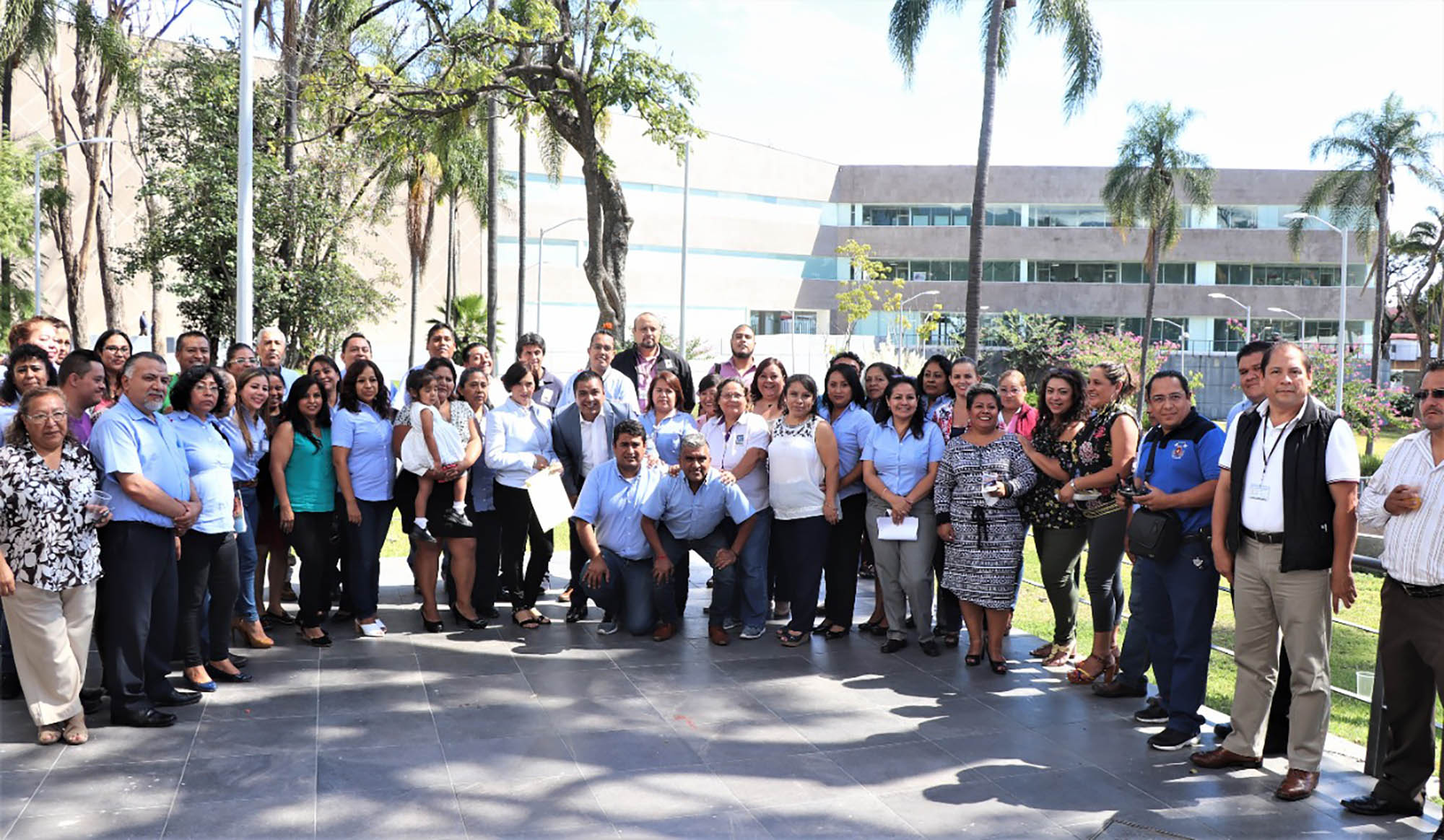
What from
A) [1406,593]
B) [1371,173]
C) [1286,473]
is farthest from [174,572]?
[1371,173]

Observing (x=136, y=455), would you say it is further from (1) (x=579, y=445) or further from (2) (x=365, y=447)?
(1) (x=579, y=445)

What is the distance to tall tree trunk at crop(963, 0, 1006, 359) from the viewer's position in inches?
680

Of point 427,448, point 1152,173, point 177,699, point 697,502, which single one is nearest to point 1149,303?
point 1152,173

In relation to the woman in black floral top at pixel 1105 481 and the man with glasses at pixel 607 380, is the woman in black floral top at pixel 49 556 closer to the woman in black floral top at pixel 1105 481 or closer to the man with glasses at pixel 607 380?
the man with glasses at pixel 607 380

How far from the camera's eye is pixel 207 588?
6.18 m

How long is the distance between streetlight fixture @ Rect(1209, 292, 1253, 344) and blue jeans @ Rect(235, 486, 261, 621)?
47427mm

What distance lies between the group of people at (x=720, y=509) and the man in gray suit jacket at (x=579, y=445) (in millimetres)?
30

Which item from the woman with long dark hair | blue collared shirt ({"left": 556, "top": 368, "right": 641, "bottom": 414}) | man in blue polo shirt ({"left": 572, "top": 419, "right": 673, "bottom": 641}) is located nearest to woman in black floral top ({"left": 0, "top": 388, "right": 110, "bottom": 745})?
the woman with long dark hair

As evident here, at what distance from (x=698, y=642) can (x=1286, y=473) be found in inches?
154

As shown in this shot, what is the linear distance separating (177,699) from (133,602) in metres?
0.66

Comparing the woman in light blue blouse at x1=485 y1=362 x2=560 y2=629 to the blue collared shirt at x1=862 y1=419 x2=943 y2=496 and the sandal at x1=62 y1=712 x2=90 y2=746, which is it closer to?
the blue collared shirt at x1=862 y1=419 x2=943 y2=496

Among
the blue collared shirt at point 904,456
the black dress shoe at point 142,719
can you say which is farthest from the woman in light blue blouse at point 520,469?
the black dress shoe at point 142,719

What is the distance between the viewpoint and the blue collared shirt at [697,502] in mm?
7430

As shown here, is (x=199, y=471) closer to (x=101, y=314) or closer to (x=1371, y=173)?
(x=101, y=314)
